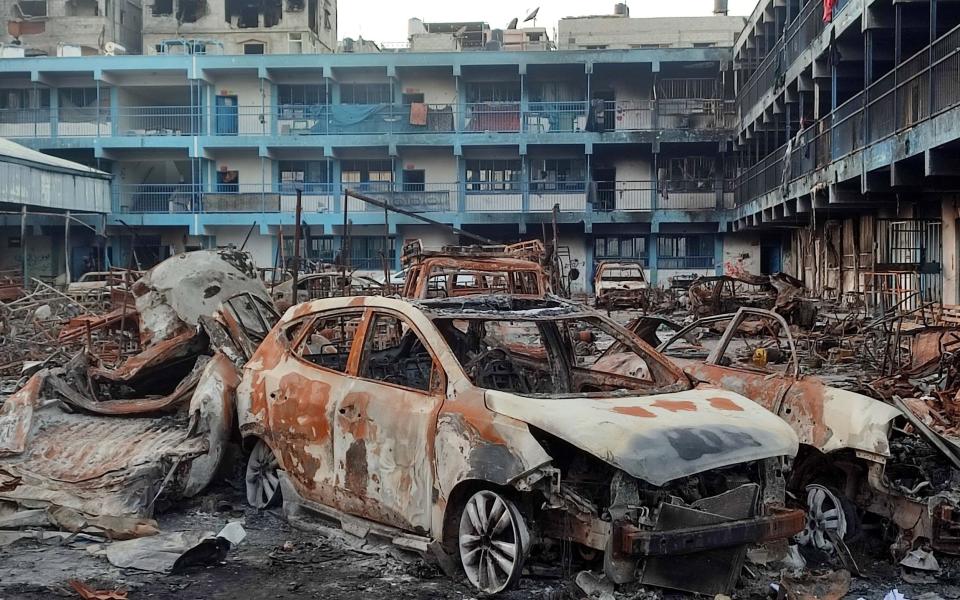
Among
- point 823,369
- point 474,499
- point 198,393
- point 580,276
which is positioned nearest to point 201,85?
point 580,276

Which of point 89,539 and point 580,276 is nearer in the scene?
point 89,539

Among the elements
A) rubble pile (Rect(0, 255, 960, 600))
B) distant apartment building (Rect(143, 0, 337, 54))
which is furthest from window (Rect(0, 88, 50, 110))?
rubble pile (Rect(0, 255, 960, 600))

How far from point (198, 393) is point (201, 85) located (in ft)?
115

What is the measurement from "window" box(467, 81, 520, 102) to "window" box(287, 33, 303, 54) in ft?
36.7

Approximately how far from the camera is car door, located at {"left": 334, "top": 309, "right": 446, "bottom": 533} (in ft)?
18.4

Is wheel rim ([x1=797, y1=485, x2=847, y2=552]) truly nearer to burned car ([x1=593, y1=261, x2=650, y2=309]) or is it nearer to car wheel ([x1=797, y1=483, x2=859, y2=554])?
car wheel ([x1=797, y1=483, x2=859, y2=554])

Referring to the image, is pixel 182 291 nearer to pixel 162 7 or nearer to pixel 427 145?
pixel 427 145

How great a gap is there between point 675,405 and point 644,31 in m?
45.3

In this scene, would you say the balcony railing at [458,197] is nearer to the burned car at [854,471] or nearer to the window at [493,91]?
the window at [493,91]

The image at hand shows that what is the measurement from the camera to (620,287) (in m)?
28.9

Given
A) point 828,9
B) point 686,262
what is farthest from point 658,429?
point 686,262

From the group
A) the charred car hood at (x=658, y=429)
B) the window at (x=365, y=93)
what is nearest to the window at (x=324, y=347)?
the charred car hood at (x=658, y=429)

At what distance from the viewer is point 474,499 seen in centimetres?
526

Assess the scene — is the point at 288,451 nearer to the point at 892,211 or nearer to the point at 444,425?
the point at 444,425
